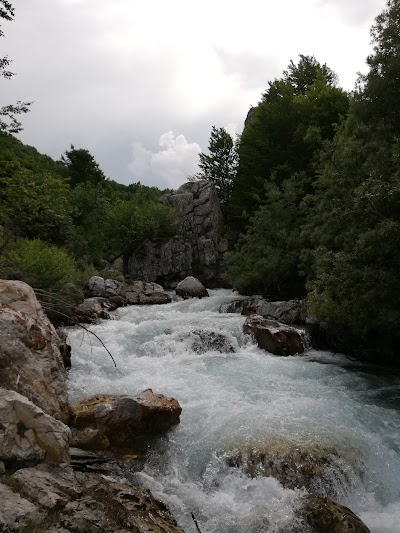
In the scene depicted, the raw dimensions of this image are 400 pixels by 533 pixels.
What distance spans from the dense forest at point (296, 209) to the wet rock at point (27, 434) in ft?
14.6

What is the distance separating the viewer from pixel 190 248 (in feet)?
128

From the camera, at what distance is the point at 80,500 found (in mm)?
5434

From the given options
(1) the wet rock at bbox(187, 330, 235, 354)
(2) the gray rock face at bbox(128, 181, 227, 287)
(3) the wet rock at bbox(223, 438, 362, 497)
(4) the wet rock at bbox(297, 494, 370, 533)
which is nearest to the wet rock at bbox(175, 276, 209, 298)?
(2) the gray rock face at bbox(128, 181, 227, 287)

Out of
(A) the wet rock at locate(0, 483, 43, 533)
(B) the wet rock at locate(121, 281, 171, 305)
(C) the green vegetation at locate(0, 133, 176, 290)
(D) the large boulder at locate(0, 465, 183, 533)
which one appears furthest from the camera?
(B) the wet rock at locate(121, 281, 171, 305)

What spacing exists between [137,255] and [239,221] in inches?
422

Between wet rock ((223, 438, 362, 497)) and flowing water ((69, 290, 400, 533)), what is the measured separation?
0.05m

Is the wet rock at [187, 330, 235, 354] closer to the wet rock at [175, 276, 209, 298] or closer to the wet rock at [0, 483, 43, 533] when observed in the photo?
the wet rock at [0, 483, 43, 533]

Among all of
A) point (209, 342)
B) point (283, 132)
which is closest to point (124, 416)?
point (209, 342)

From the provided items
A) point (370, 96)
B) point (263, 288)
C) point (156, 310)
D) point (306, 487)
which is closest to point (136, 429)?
point (306, 487)

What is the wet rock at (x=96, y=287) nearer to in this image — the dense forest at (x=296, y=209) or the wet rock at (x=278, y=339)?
the dense forest at (x=296, y=209)

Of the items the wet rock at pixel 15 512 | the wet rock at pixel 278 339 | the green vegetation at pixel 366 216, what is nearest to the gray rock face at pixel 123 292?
the green vegetation at pixel 366 216

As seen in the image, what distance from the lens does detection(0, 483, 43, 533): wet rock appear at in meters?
4.34

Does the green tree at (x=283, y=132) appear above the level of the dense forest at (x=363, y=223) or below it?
above

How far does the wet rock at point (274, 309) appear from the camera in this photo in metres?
20.0
